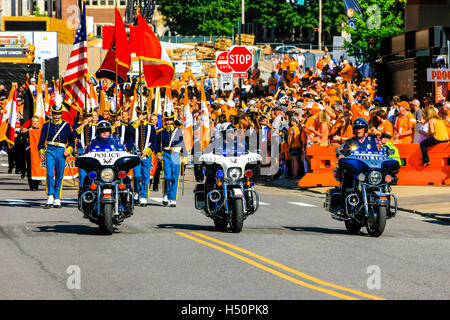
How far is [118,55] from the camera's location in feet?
73.7

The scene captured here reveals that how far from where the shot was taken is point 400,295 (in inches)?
384

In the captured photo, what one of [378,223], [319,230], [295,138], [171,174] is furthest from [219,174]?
[295,138]

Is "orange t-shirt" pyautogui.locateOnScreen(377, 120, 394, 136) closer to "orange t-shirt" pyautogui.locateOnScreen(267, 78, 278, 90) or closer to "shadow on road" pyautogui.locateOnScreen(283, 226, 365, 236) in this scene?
"shadow on road" pyautogui.locateOnScreen(283, 226, 365, 236)

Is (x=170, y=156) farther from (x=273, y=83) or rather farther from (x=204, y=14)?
(x=204, y=14)

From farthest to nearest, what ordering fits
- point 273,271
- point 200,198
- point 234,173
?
point 200,198 → point 234,173 → point 273,271

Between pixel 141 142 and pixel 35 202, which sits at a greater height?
pixel 141 142

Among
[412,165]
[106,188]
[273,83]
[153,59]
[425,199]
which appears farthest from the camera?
[273,83]

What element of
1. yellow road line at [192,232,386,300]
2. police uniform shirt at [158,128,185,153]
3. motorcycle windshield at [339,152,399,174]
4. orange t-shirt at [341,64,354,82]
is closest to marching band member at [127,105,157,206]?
police uniform shirt at [158,128,185,153]

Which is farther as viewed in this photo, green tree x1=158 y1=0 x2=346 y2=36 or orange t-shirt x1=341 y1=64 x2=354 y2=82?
green tree x1=158 y1=0 x2=346 y2=36

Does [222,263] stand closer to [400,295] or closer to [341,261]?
[341,261]

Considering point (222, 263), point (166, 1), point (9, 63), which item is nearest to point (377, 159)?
point (222, 263)

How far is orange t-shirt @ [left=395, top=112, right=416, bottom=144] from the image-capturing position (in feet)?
75.9

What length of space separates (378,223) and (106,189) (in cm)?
382

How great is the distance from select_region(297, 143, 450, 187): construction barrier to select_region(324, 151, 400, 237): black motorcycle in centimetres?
821
